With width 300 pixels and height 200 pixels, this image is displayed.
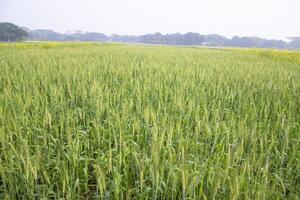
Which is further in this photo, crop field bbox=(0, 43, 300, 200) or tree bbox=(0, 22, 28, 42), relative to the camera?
tree bbox=(0, 22, 28, 42)

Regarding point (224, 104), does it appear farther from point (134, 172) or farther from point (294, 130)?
point (134, 172)

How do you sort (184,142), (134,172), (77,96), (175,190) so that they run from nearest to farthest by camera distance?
(175,190), (134,172), (184,142), (77,96)

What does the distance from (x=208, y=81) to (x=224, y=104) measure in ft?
3.68

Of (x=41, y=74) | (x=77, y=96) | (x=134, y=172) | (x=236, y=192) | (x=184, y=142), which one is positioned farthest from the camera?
(x=41, y=74)

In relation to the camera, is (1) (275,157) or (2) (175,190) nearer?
(2) (175,190)

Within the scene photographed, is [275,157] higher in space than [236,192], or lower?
lower

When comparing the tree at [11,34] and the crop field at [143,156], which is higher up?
the tree at [11,34]

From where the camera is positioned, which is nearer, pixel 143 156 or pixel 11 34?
pixel 143 156

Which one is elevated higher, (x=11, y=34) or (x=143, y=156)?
(x=11, y=34)

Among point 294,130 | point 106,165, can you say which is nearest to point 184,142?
point 106,165

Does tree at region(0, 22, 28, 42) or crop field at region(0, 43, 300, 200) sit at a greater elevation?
tree at region(0, 22, 28, 42)

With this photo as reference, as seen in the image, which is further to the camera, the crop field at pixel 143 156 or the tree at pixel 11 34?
the tree at pixel 11 34

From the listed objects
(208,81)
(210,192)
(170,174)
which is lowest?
(210,192)

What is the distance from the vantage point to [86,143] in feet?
7.13
